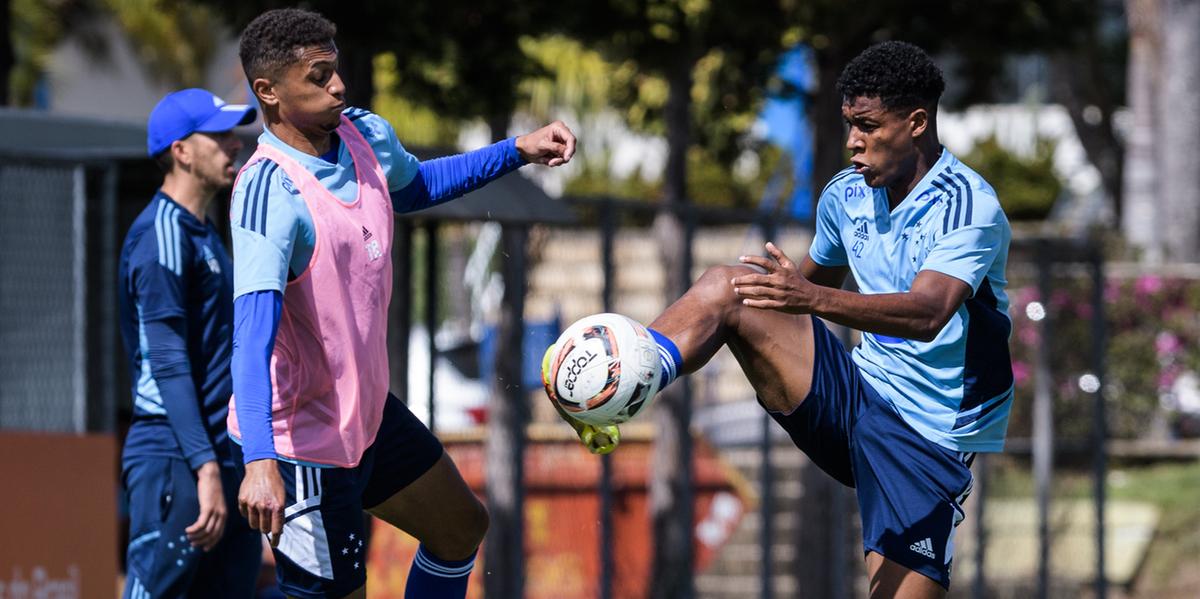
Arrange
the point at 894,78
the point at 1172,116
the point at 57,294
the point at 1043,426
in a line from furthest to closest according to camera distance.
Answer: the point at 1172,116
the point at 1043,426
the point at 57,294
the point at 894,78

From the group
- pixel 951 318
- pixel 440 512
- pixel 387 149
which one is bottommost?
pixel 440 512

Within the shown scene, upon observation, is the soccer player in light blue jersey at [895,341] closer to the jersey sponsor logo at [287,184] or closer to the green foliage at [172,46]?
the jersey sponsor logo at [287,184]

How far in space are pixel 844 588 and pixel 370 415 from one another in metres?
7.56

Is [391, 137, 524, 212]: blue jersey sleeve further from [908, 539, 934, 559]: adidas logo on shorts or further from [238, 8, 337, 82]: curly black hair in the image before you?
[908, 539, 934, 559]: adidas logo on shorts

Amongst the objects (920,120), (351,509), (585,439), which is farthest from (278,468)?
(920,120)

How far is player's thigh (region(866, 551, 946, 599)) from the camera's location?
19.1ft

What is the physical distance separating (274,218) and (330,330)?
391 mm

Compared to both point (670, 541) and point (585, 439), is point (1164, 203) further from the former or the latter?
point (585, 439)

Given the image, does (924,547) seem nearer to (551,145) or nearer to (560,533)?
(551,145)

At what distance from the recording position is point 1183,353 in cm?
1872

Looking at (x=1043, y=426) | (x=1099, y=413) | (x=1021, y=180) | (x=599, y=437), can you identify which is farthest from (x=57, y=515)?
(x=1021, y=180)

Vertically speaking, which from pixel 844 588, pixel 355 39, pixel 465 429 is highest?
pixel 355 39

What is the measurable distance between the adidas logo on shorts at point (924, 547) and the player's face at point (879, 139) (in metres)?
1.16

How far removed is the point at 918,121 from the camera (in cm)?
566
